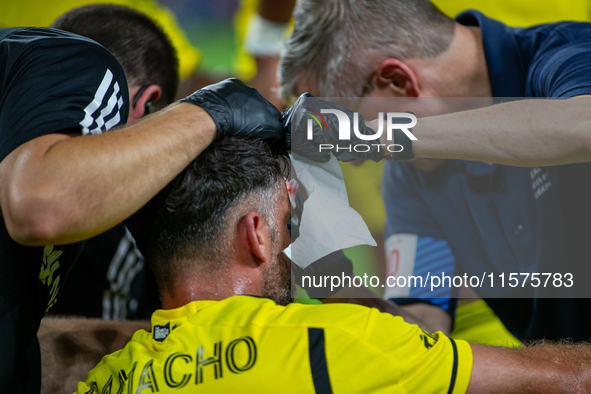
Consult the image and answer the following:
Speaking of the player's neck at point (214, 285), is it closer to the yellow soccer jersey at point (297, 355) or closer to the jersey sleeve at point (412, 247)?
the yellow soccer jersey at point (297, 355)

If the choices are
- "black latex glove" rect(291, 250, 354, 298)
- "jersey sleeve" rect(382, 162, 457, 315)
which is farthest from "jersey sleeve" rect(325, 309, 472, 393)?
"jersey sleeve" rect(382, 162, 457, 315)

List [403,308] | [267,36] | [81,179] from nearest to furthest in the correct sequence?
[81,179] < [403,308] < [267,36]

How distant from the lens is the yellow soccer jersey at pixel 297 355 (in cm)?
81

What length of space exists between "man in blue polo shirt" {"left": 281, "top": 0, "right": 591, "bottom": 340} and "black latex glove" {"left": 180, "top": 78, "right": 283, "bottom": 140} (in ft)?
1.97

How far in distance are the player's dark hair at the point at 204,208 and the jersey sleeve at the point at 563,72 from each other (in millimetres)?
773

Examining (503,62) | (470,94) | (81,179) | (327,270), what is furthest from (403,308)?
(81,179)

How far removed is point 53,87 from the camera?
2.75ft

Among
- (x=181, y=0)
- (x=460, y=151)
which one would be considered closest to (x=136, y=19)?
(x=181, y=0)

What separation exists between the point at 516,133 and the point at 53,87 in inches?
36.4

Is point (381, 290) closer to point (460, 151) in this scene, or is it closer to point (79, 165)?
point (460, 151)

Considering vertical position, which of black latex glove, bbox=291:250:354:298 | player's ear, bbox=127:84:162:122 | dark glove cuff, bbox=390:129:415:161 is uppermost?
dark glove cuff, bbox=390:129:415:161

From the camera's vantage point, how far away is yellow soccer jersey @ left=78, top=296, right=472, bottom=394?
809mm

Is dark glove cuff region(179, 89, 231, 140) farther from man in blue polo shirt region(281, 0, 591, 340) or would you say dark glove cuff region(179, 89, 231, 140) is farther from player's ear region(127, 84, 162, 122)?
man in blue polo shirt region(281, 0, 591, 340)

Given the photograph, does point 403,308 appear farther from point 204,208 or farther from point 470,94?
point 204,208
